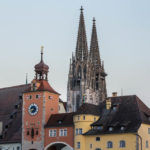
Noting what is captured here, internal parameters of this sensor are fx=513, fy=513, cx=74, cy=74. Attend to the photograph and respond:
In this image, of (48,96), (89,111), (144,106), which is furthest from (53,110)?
(144,106)

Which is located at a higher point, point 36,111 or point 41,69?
point 41,69

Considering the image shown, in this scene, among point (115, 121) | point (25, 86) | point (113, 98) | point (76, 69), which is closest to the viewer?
point (115, 121)

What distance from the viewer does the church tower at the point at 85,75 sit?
158500 mm

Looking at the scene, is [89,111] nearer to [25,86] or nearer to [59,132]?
[59,132]

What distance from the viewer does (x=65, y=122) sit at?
88.4 metres

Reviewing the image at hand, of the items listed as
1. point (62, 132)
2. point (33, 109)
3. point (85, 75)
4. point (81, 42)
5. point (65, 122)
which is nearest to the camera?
point (62, 132)

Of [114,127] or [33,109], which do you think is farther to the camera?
[33,109]

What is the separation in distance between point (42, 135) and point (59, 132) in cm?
337

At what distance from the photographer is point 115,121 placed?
273 ft

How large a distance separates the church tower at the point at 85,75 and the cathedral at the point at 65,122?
165 feet

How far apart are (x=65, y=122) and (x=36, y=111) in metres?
6.07

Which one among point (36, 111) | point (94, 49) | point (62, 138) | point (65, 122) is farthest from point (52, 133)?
point (94, 49)

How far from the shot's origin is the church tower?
15850 centimetres

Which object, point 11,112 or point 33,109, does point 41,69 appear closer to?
point 33,109
